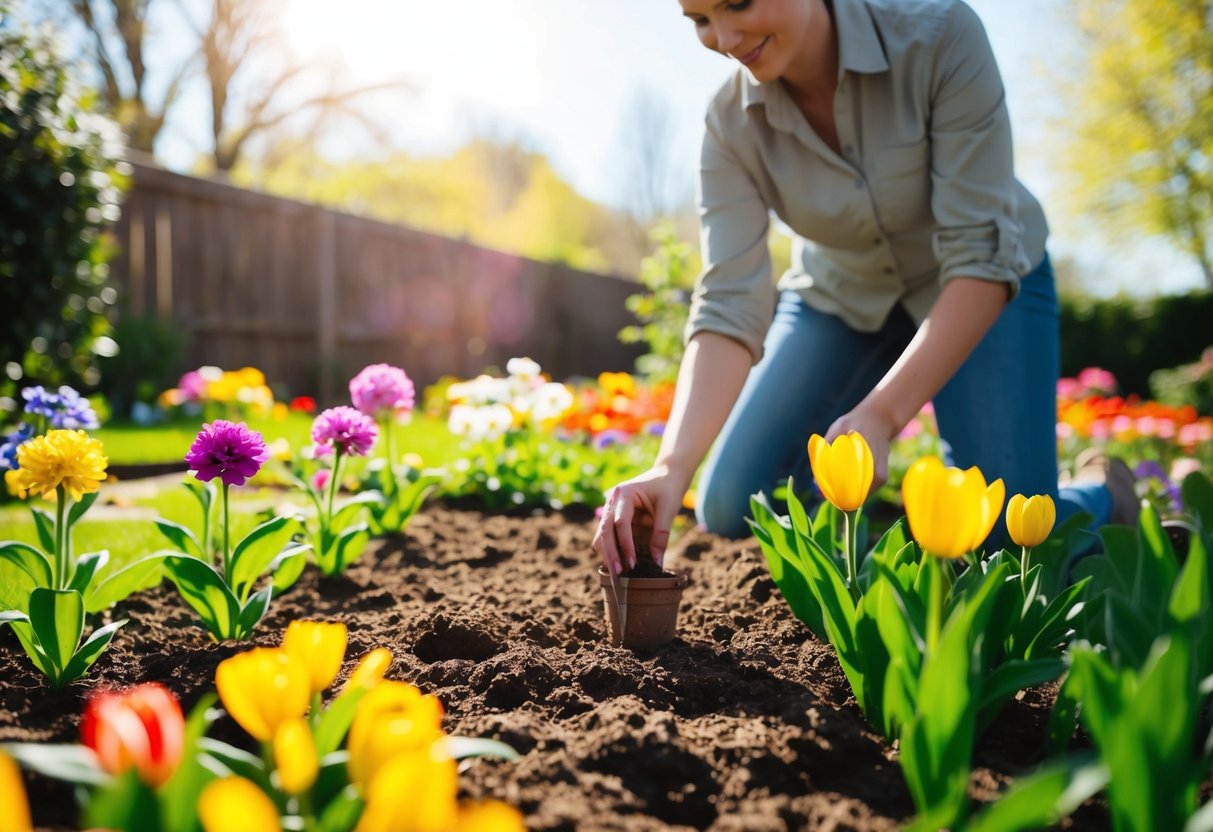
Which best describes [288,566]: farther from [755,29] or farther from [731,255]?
[755,29]

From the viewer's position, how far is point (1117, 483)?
277cm

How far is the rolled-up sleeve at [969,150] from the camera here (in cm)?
210

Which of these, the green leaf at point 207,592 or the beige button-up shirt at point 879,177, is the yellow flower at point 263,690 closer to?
the green leaf at point 207,592

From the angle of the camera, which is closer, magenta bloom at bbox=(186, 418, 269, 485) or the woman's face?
magenta bloom at bbox=(186, 418, 269, 485)

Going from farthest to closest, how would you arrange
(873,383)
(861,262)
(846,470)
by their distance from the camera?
(873,383) < (861,262) < (846,470)

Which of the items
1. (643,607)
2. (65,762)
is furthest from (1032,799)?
(643,607)

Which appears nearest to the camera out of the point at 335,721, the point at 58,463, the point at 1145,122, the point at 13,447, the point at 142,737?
the point at 142,737

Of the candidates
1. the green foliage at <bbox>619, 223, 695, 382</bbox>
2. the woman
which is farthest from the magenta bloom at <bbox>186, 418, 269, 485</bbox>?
the green foliage at <bbox>619, 223, 695, 382</bbox>

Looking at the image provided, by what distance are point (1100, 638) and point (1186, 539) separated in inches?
54.7

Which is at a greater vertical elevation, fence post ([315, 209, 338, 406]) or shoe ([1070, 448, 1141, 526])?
fence post ([315, 209, 338, 406])

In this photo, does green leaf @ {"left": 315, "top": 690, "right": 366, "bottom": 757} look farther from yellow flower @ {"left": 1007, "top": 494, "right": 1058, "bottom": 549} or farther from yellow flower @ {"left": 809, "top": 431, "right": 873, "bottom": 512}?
yellow flower @ {"left": 1007, "top": 494, "right": 1058, "bottom": 549}

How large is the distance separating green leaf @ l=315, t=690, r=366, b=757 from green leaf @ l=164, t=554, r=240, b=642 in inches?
31.3

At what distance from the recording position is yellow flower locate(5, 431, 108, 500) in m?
1.59

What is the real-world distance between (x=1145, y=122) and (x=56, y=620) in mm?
18387
